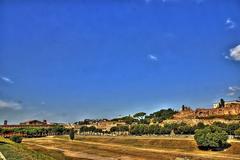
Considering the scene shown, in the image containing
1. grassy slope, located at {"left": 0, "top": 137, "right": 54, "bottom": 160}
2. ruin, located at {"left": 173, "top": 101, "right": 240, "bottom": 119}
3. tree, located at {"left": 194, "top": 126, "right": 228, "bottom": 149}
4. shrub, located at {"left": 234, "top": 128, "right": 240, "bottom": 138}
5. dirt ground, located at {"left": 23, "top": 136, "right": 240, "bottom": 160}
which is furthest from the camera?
ruin, located at {"left": 173, "top": 101, "right": 240, "bottom": 119}

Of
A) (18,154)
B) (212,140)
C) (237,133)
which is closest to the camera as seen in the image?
(18,154)

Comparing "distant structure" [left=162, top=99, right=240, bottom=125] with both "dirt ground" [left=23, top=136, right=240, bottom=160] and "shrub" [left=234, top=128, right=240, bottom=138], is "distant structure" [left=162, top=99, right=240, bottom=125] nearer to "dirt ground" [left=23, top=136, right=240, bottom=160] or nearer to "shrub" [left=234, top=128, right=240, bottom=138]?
"shrub" [left=234, top=128, right=240, bottom=138]

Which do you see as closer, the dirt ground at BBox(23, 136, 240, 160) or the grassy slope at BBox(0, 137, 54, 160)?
the grassy slope at BBox(0, 137, 54, 160)

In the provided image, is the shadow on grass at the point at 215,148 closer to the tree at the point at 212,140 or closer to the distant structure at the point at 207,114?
the tree at the point at 212,140

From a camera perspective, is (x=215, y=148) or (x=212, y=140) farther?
(x=215, y=148)

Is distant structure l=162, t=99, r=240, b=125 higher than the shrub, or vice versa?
distant structure l=162, t=99, r=240, b=125

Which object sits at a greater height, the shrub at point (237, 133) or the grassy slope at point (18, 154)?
the shrub at point (237, 133)

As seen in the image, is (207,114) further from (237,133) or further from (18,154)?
(18,154)

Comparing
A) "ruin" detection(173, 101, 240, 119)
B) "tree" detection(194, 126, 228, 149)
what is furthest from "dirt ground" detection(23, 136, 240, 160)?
"ruin" detection(173, 101, 240, 119)

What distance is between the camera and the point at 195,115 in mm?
187750

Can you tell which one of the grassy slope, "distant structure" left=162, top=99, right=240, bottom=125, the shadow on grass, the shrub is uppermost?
"distant structure" left=162, top=99, right=240, bottom=125

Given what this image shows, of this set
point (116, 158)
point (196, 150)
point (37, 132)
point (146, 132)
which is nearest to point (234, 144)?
point (196, 150)

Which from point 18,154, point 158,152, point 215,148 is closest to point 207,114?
point 215,148

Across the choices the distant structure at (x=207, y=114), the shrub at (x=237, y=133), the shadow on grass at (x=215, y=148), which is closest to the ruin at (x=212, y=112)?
the distant structure at (x=207, y=114)
